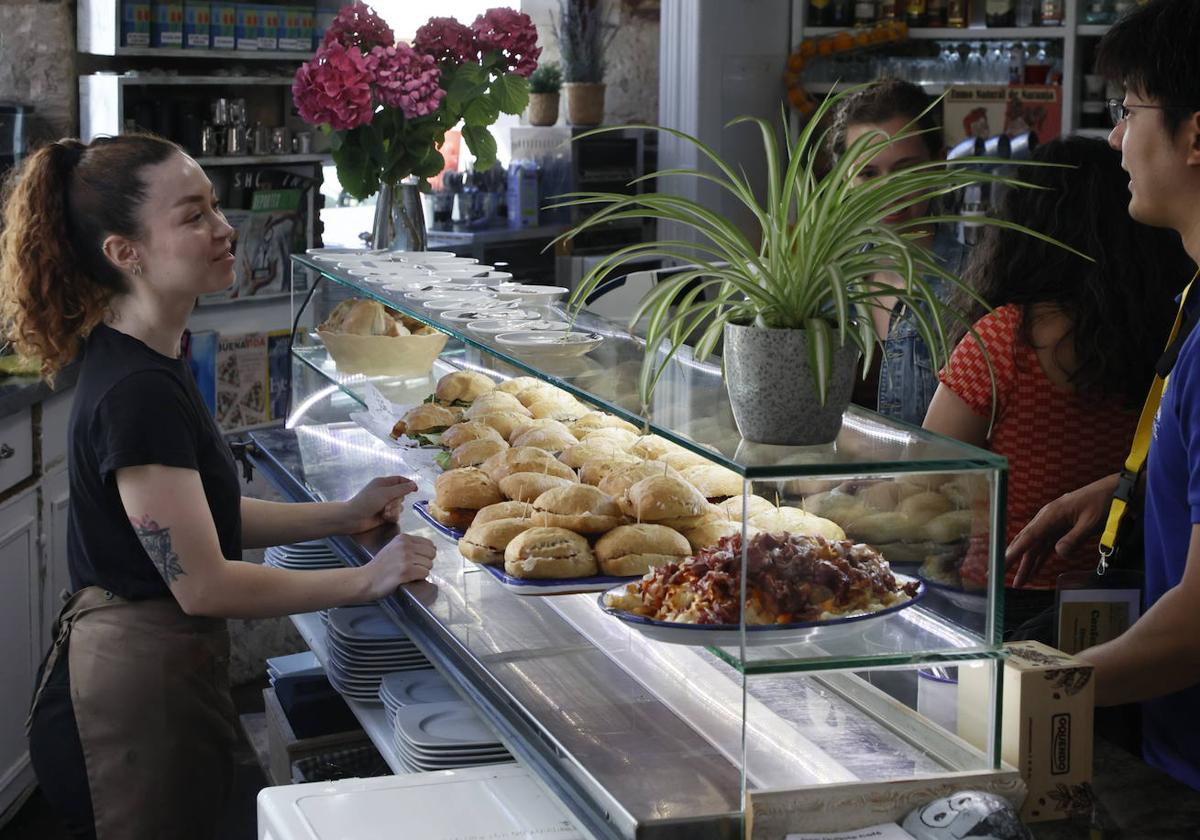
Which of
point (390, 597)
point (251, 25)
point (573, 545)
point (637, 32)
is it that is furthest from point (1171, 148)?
point (637, 32)

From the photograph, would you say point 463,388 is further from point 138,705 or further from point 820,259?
point 820,259

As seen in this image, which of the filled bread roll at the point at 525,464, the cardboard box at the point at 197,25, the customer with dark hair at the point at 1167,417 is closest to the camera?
the customer with dark hair at the point at 1167,417

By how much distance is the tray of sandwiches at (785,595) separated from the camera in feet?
5.36

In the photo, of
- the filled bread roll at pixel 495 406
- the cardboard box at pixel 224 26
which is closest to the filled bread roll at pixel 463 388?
the filled bread roll at pixel 495 406

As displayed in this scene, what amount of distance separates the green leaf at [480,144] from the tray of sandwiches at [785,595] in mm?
2157

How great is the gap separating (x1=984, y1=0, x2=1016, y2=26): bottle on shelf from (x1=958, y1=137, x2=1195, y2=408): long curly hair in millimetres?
4666

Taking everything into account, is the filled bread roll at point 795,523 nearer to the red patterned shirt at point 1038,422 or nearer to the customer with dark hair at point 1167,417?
the customer with dark hair at point 1167,417

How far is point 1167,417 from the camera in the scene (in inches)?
82.5

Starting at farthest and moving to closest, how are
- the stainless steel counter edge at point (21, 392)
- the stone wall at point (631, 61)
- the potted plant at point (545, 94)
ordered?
1. the stone wall at point (631, 61)
2. the potted plant at point (545, 94)
3. the stainless steel counter edge at point (21, 392)

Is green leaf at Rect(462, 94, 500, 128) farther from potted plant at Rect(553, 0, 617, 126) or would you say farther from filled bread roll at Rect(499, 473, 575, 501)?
potted plant at Rect(553, 0, 617, 126)

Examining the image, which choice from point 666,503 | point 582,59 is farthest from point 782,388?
point 582,59

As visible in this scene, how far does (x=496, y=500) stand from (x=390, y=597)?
318mm

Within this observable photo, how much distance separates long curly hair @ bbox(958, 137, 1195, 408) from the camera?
8.02ft

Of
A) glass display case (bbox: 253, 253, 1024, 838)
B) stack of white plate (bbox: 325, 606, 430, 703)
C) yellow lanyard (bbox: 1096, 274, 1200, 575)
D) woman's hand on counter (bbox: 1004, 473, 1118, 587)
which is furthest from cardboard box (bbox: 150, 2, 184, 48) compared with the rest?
yellow lanyard (bbox: 1096, 274, 1200, 575)
